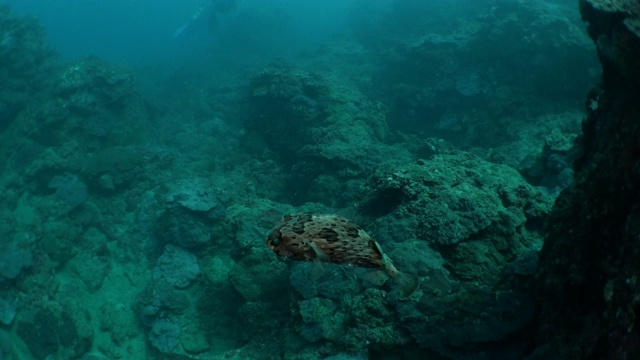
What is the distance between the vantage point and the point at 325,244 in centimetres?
287

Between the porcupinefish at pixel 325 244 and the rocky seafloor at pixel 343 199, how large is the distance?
2.08 feet

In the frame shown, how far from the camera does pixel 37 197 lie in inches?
483

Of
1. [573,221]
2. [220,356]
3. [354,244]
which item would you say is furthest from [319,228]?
[220,356]

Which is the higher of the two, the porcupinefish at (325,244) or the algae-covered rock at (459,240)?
the porcupinefish at (325,244)

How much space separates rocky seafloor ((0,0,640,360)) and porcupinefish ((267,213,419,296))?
635 millimetres

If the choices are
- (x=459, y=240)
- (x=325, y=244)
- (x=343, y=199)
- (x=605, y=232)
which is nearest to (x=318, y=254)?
(x=325, y=244)

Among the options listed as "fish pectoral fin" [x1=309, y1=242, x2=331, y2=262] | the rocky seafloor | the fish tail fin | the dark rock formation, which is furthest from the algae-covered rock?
"fish pectoral fin" [x1=309, y1=242, x2=331, y2=262]

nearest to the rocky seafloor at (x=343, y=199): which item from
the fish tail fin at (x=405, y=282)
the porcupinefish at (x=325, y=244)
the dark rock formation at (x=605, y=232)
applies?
the dark rock formation at (x=605, y=232)

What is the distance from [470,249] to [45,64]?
71.0ft

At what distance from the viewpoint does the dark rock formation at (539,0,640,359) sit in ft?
7.56

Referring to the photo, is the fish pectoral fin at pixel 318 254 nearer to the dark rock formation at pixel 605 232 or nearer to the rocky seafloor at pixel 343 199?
the rocky seafloor at pixel 343 199

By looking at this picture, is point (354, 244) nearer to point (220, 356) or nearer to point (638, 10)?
point (638, 10)

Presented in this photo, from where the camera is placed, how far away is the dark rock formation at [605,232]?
230cm

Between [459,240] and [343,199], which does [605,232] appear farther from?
[343,199]
